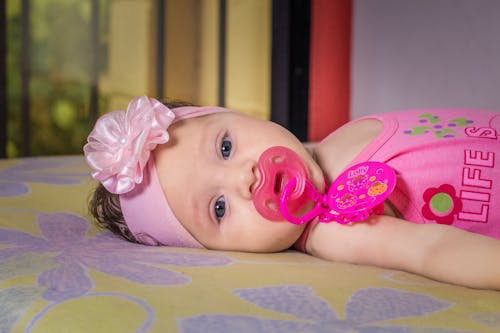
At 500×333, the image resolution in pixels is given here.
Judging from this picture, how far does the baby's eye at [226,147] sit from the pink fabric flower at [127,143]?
0.11 m

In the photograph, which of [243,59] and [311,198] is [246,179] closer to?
[311,198]

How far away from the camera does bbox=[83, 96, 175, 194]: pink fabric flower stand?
49.4 inches

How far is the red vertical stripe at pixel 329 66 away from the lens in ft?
12.0

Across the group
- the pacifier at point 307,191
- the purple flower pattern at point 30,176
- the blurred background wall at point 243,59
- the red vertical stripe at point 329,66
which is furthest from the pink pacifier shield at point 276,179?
the red vertical stripe at point 329,66

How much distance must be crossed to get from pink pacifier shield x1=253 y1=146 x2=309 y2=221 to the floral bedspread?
0.09 meters

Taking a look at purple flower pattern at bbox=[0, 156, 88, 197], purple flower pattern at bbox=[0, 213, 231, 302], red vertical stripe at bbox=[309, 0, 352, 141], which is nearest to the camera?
purple flower pattern at bbox=[0, 213, 231, 302]

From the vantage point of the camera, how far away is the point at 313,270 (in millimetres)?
1032

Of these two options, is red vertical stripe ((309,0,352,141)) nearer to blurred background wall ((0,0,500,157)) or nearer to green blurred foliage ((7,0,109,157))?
blurred background wall ((0,0,500,157))

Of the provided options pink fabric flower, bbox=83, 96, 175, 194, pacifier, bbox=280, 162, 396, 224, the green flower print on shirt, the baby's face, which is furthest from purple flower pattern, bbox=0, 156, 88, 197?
the green flower print on shirt

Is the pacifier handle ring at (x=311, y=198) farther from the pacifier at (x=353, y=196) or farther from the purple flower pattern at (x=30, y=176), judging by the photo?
the purple flower pattern at (x=30, y=176)

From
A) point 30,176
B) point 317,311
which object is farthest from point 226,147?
point 30,176

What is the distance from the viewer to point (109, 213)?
139 centimetres

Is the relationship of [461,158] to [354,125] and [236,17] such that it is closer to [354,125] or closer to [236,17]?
[354,125]

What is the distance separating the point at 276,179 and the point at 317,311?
421 millimetres
